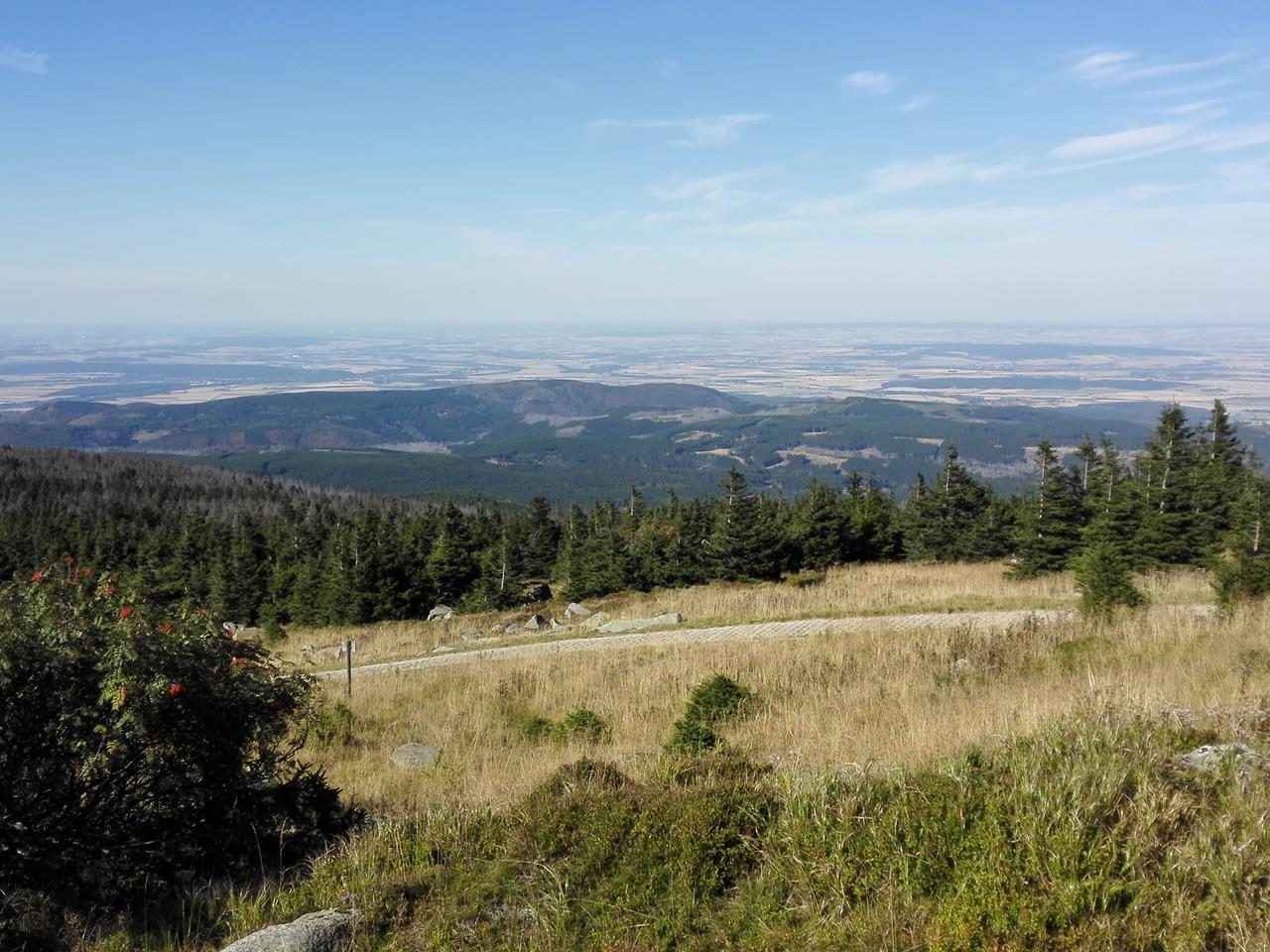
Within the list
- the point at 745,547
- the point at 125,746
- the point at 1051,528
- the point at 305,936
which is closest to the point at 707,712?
the point at 305,936

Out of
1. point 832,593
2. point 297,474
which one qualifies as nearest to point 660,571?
point 832,593

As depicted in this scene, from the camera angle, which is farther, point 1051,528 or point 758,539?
point 758,539

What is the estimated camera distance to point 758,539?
25.6 meters

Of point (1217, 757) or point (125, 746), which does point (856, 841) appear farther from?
point (125, 746)

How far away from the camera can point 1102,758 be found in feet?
13.4

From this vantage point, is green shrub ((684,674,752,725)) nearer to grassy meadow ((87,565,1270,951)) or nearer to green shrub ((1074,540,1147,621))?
grassy meadow ((87,565,1270,951))

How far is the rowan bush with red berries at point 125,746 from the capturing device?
395 cm

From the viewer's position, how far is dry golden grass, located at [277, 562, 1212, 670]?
51.5ft

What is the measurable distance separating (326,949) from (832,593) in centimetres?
1636

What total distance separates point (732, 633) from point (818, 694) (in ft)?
20.2

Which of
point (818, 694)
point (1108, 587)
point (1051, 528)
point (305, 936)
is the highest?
point (305, 936)

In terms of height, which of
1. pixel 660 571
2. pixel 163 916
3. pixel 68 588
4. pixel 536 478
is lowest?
pixel 536 478

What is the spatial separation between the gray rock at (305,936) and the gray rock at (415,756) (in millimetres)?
4231

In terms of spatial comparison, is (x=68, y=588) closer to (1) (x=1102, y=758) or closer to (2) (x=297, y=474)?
(1) (x=1102, y=758)
